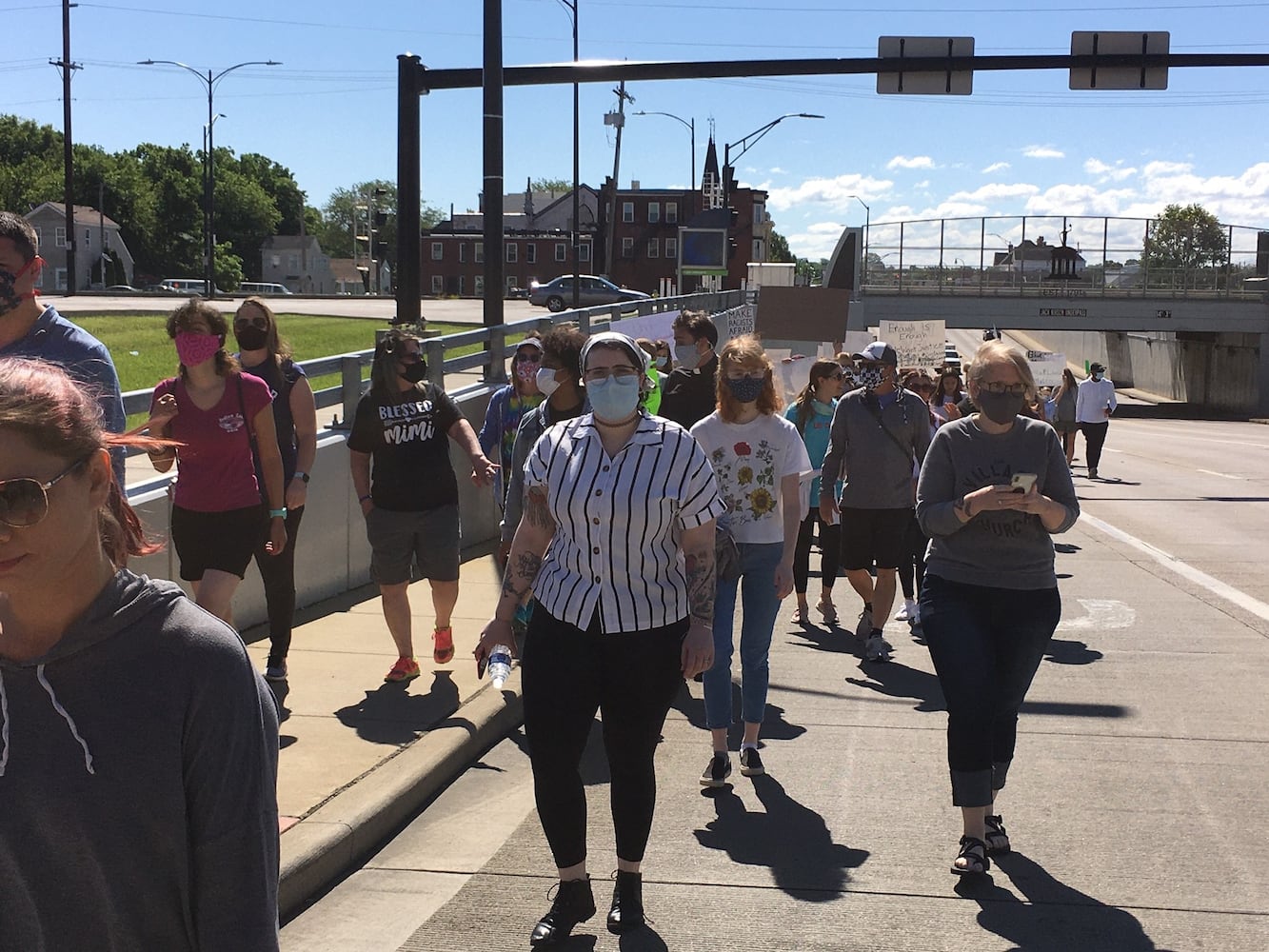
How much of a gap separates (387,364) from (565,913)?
3680 millimetres

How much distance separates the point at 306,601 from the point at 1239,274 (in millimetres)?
52775

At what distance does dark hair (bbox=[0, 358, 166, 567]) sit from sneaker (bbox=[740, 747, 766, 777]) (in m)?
4.78

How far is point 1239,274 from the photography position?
5544cm

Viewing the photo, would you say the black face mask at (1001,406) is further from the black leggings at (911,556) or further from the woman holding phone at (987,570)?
the black leggings at (911,556)

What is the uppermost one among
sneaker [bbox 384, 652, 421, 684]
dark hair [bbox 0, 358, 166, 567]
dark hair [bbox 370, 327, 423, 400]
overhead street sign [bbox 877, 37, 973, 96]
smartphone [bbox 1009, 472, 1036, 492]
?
overhead street sign [bbox 877, 37, 973, 96]

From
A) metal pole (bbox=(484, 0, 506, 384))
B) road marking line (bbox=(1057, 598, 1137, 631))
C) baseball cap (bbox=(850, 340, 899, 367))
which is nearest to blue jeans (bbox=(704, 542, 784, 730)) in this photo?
baseball cap (bbox=(850, 340, 899, 367))

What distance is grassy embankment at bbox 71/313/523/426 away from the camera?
2336cm

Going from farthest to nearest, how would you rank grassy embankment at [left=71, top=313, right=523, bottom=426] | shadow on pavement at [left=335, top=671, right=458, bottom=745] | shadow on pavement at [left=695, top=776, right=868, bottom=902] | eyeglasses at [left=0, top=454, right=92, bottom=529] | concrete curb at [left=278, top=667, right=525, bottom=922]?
grassy embankment at [left=71, top=313, right=523, bottom=426]
shadow on pavement at [left=335, top=671, right=458, bottom=745]
shadow on pavement at [left=695, top=776, right=868, bottom=902]
concrete curb at [left=278, top=667, right=525, bottom=922]
eyeglasses at [left=0, top=454, right=92, bottom=529]

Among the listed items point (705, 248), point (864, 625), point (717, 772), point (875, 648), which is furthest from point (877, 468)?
point (705, 248)

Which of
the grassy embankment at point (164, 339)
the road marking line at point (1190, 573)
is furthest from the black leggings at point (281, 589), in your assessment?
the grassy embankment at point (164, 339)

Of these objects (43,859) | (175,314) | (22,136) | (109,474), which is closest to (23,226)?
(175,314)

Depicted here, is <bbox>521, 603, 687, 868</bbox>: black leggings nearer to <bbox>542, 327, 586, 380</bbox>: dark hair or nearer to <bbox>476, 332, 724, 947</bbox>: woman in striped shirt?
<bbox>476, 332, 724, 947</bbox>: woman in striped shirt

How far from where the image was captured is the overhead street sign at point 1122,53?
17828 millimetres

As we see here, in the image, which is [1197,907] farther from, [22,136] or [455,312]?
[22,136]
